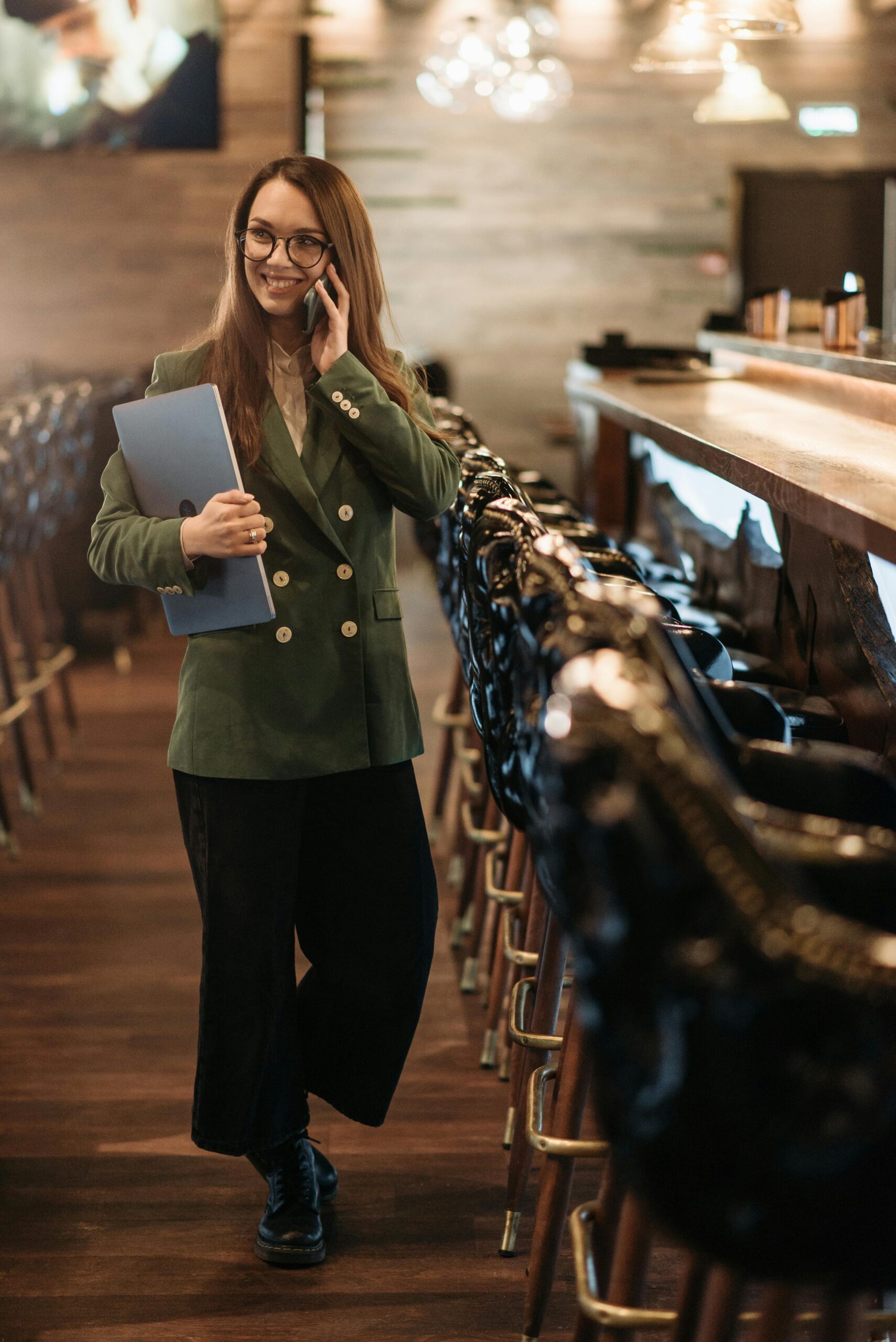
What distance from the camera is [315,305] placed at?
5.75 feet

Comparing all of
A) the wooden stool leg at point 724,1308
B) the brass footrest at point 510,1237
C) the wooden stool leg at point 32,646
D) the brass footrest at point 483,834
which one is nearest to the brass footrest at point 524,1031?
the brass footrest at point 510,1237

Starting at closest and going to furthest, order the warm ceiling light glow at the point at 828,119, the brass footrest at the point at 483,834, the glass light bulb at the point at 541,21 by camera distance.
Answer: the brass footrest at the point at 483,834, the glass light bulb at the point at 541,21, the warm ceiling light glow at the point at 828,119

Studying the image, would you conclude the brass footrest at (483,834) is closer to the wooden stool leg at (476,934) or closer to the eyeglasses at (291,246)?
the wooden stool leg at (476,934)

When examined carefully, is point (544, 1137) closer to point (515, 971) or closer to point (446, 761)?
point (515, 971)

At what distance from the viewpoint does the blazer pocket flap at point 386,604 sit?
181 centimetres

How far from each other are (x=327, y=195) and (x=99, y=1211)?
156 centimetres

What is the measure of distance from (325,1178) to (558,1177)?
0.56m

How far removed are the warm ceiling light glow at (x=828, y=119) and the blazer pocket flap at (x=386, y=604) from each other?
24.6ft

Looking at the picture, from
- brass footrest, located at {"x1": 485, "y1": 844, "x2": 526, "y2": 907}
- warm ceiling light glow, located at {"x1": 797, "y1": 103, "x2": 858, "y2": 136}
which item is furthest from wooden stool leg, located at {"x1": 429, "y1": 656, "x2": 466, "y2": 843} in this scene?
warm ceiling light glow, located at {"x1": 797, "y1": 103, "x2": 858, "y2": 136}

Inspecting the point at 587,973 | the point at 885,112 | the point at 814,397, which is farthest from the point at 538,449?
the point at 587,973

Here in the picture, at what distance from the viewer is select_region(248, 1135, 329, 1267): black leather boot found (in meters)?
1.93

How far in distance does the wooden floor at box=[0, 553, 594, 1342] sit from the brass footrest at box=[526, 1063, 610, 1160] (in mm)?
333

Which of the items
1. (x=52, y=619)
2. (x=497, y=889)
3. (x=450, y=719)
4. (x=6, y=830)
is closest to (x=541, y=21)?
(x=52, y=619)

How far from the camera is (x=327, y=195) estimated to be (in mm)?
1697
